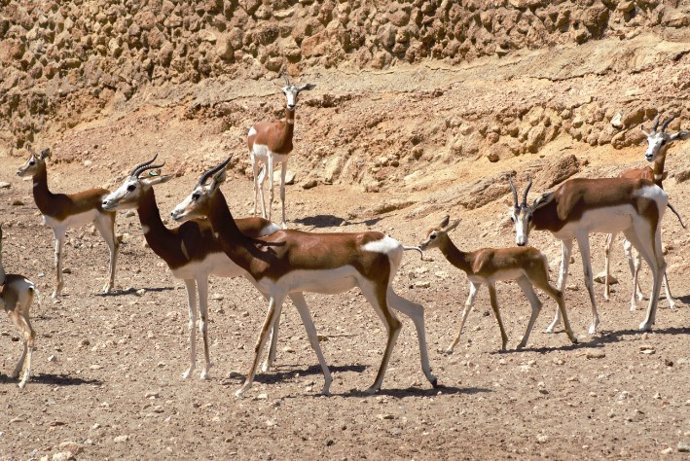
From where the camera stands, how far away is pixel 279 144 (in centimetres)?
2141

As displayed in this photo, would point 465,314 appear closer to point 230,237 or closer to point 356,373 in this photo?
point 356,373

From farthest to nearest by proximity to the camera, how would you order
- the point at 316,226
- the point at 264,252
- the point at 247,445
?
the point at 316,226, the point at 264,252, the point at 247,445

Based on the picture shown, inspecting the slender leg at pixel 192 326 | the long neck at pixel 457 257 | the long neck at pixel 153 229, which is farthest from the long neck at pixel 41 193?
the long neck at pixel 457 257

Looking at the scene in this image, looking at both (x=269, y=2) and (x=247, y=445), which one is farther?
(x=269, y=2)

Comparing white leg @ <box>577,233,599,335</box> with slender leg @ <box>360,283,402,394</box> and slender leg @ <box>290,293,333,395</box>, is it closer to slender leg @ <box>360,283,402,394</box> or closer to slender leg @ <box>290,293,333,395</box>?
slender leg @ <box>360,283,402,394</box>

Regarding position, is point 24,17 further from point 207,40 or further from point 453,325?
point 453,325

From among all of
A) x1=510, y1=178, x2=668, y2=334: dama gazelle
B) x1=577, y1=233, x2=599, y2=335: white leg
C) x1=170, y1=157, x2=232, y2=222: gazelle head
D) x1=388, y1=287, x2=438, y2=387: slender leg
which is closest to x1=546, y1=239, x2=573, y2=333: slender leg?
x1=510, y1=178, x2=668, y2=334: dama gazelle

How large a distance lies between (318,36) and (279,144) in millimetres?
5093

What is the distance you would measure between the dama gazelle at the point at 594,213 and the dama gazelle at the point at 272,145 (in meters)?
8.69

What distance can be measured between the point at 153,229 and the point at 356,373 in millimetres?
2448

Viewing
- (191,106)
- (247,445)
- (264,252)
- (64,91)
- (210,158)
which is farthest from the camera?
(64,91)

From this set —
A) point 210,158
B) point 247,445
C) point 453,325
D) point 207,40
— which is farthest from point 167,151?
point 247,445

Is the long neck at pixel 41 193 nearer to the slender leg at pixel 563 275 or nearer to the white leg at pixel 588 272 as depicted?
the slender leg at pixel 563 275

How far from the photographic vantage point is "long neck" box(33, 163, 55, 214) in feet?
54.9
